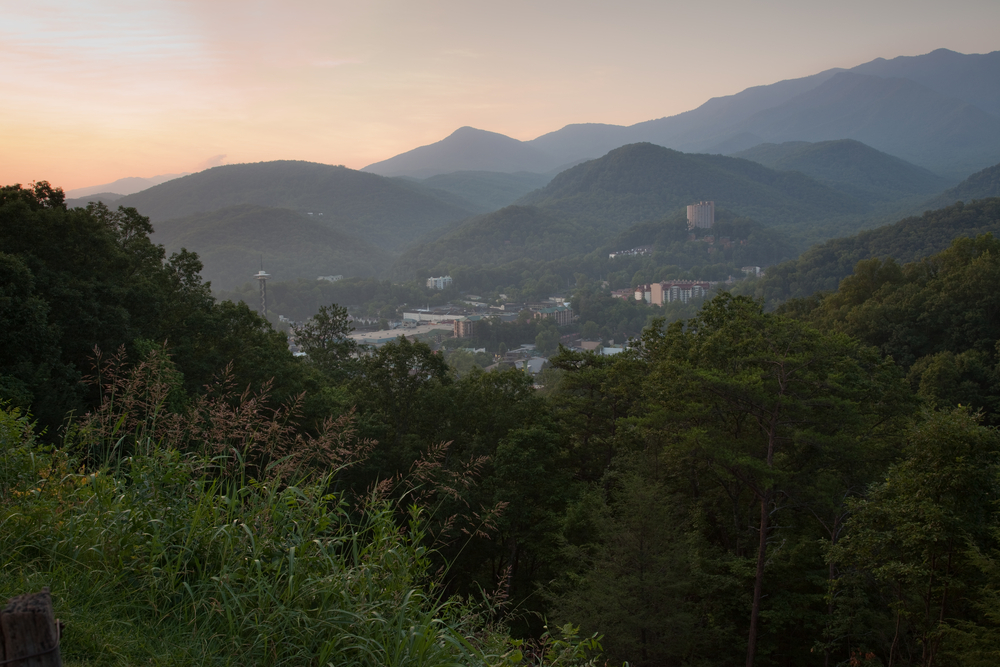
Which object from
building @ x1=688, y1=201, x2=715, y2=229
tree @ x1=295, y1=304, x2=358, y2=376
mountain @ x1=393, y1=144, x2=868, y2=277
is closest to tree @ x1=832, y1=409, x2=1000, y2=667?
tree @ x1=295, y1=304, x2=358, y2=376

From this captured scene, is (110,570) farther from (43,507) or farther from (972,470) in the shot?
(972,470)

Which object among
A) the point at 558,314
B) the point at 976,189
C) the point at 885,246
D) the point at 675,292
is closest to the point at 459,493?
the point at 885,246

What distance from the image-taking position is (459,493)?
19.7ft

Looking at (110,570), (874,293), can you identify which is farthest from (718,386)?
(874,293)

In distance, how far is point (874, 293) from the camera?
33.0 m

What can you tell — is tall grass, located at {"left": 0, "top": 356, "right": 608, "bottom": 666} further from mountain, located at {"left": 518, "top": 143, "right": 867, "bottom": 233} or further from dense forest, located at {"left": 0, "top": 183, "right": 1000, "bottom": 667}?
mountain, located at {"left": 518, "top": 143, "right": 867, "bottom": 233}

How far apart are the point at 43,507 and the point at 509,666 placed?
2.26m

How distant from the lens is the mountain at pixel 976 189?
125438 mm

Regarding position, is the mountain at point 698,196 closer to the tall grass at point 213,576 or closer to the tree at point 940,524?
the tree at point 940,524

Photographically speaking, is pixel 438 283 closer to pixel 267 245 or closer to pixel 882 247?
pixel 267 245

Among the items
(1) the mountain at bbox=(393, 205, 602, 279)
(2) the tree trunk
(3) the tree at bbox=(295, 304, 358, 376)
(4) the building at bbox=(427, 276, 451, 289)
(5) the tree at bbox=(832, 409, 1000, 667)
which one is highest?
(1) the mountain at bbox=(393, 205, 602, 279)

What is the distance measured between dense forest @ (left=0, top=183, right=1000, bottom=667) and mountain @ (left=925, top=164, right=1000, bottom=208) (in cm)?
13742

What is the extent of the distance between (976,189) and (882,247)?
8346 centimetres

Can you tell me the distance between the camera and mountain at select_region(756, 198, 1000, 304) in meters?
64.1
